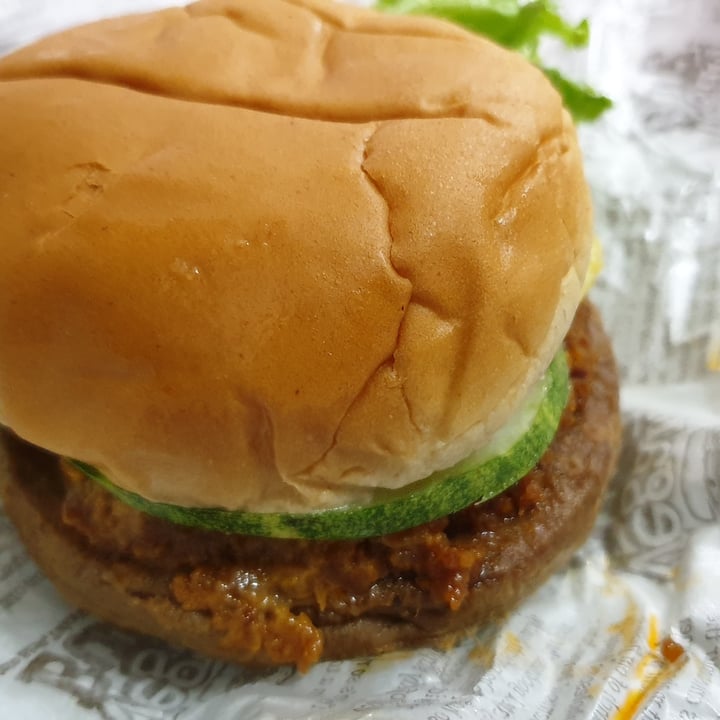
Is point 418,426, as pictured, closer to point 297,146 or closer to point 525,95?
point 297,146

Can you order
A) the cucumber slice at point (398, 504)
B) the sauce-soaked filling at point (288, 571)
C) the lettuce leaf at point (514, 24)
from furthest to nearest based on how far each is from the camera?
the lettuce leaf at point (514, 24), the sauce-soaked filling at point (288, 571), the cucumber slice at point (398, 504)

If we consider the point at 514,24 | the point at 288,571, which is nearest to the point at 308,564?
the point at 288,571

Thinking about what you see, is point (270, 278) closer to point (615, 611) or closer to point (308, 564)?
point (308, 564)

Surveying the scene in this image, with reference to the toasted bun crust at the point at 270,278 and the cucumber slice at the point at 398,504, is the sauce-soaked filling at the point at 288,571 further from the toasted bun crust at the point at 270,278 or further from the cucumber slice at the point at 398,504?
the toasted bun crust at the point at 270,278

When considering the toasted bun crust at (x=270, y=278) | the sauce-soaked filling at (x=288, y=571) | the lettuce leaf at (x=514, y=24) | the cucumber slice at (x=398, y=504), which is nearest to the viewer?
the toasted bun crust at (x=270, y=278)

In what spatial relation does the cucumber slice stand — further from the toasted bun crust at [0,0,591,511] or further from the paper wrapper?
the paper wrapper

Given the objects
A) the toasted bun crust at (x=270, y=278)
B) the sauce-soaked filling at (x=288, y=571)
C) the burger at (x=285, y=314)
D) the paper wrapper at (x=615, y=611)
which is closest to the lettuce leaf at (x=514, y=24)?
the paper wrapper at (x=615, y=611)

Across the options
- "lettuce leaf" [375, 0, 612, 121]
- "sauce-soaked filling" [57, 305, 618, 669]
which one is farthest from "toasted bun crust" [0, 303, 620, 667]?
"lettuce leaf" [375, 0, 612, 121]
